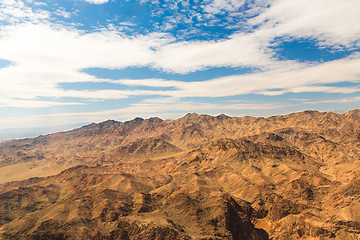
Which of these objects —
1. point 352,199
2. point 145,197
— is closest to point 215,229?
point 145,197

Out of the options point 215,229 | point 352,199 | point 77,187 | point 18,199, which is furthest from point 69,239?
point 352,199

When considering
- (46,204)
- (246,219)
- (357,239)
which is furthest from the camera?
(46,204)

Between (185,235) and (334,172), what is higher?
(185,235)

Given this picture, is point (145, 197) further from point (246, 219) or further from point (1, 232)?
point (1, 232)

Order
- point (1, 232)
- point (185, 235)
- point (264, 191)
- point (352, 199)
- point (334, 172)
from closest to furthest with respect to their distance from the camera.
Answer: point (185, 235), point (1, 232), point (352, 199), point (264, 191), point (334, 172)

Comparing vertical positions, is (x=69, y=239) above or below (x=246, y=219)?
above

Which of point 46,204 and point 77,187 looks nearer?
point 46,204

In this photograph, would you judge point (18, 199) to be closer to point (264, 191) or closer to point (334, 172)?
point (264, 191)

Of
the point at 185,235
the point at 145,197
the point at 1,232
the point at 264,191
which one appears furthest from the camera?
the point at 264,191

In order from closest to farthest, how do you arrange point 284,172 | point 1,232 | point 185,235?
1. point 185,235
2. point 1,232
3. point 284,172
